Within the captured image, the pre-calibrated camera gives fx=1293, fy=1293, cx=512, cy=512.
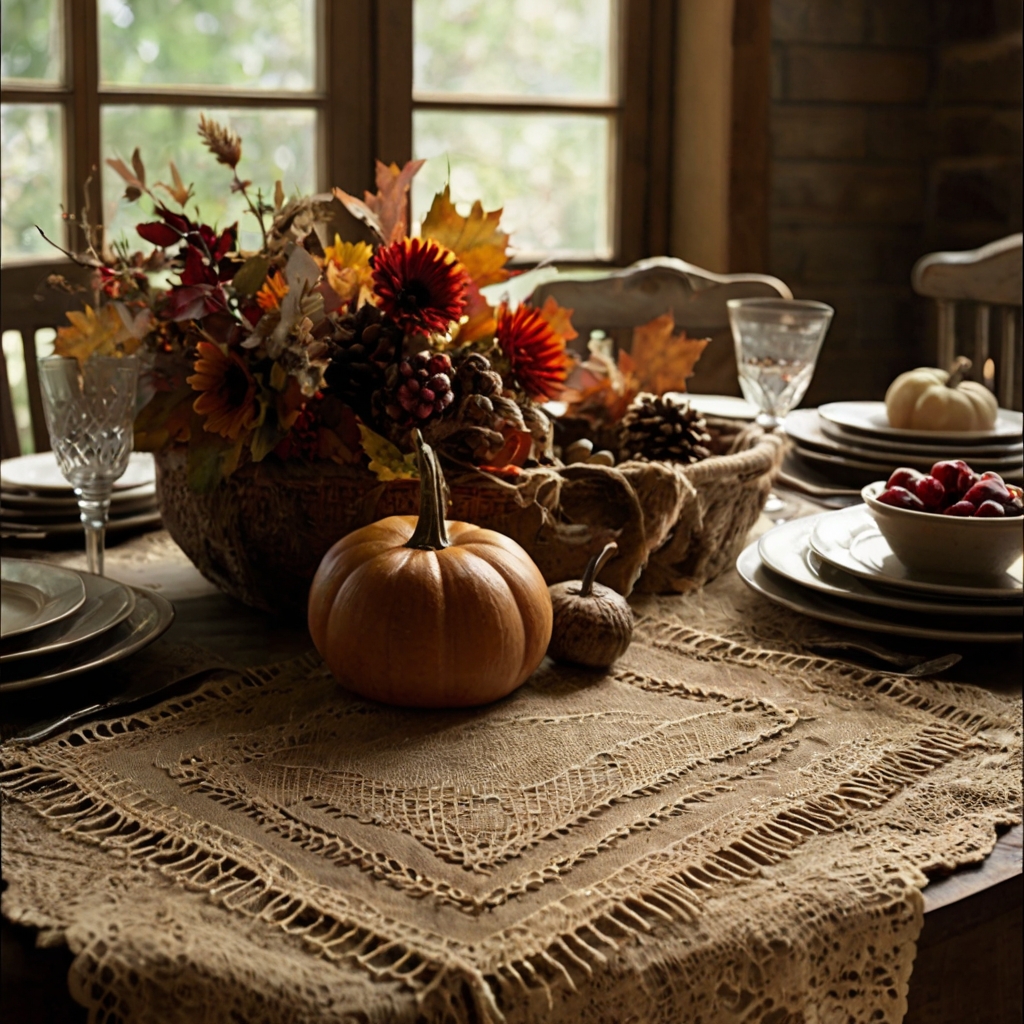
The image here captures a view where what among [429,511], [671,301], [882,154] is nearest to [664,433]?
[429,511]

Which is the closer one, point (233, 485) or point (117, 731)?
point (117, 731)

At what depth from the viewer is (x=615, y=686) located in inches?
34.5

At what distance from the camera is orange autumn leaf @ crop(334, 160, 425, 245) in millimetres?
1030

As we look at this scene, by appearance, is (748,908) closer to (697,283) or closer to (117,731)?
(117,731)

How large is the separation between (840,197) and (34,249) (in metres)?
1.60

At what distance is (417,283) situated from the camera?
95 centimetres

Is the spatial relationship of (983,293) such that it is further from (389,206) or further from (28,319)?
(28,319)

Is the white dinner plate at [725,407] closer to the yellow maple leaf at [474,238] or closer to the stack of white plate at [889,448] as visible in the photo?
the stack of white plate at [889,448]

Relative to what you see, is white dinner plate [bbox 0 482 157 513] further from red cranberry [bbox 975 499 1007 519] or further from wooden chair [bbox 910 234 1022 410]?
wooden chair [bbox 910 234 1022 410]

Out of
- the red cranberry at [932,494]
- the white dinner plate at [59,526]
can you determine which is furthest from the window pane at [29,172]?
the red cranberry at [932,494]

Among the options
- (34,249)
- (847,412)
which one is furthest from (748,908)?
(34,249)

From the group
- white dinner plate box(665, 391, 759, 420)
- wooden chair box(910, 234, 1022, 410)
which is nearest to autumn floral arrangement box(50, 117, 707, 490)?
white dinner plate box(665, 391, 759, 420)

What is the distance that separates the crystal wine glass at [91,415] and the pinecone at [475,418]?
0.78 feet

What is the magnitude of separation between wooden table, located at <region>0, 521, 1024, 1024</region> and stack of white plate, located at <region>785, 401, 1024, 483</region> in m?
0.47
